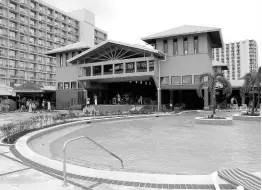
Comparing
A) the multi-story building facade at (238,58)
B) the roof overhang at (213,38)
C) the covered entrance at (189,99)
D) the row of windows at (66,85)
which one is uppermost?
the multi-story building facade at (238,58)

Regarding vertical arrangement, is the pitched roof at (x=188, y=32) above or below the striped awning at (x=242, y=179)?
above

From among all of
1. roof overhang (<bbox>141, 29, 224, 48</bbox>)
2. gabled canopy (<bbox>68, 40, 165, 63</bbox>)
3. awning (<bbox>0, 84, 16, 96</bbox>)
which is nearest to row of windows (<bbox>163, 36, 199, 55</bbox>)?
roof overhang (<bbox>141, 29, 224, 48</bbox>)

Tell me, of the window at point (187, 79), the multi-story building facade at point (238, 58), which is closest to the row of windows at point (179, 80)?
the window at point (187, 79)

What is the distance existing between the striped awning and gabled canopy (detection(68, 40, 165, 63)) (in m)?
21.8

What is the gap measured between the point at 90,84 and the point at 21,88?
8.94 m

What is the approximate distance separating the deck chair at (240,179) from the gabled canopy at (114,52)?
2183 cm

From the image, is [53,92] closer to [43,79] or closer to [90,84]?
[90,84]

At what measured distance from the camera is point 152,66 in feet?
88.0

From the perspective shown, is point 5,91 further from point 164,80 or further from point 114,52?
point 164,80

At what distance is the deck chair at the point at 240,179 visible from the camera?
345cm

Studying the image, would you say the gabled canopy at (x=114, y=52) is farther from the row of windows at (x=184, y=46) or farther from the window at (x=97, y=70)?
the row of windows at (x=184, y=46)

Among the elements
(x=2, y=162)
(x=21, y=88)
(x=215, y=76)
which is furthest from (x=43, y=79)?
(x=2, y=162)

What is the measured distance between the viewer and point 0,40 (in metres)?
50.1

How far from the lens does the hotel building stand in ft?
85.3
